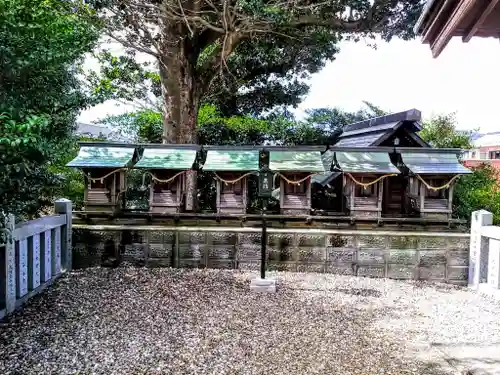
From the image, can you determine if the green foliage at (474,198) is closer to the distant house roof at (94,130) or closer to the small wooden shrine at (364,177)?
the small wooden shrine at (364,177)

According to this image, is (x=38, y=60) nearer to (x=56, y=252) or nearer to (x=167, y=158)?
(x=56, y=252)

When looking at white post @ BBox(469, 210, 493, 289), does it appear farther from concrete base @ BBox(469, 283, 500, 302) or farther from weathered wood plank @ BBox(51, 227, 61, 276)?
weathered wood plank @ BBox(51, 227, 61, 276)

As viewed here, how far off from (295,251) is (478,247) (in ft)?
10.3

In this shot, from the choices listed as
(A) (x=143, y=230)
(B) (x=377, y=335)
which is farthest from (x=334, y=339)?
(A) (x=143, y=230)

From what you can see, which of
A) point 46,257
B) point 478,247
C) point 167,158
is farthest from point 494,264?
point 46,257

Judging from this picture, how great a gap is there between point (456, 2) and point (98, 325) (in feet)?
15.5

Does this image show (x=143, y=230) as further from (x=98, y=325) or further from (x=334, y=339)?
(x=334, y=339)

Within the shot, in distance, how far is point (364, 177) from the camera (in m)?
7.87

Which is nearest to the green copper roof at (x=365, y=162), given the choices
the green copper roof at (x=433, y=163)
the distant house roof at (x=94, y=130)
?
the green copper roof at (x=433, y=163)

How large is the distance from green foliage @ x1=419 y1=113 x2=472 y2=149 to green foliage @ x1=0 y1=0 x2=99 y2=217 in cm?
936

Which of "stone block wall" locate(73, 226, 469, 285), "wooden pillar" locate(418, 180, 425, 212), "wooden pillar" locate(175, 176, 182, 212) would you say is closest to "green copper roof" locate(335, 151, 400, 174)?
"wooden pillar" locate(418, 180, 425, 212)

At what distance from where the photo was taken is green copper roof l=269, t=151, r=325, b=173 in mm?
7602

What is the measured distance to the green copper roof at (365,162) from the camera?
770cm

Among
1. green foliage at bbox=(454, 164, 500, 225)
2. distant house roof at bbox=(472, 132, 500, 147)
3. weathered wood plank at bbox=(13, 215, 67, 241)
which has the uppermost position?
distant house roof at bbox=(472, 132, 500, 147)
